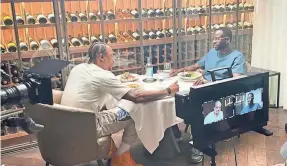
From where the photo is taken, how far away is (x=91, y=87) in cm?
243

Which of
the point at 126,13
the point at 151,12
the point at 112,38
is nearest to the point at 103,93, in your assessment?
the point at 112,38

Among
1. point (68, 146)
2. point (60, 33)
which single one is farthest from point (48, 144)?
point (60, 33)

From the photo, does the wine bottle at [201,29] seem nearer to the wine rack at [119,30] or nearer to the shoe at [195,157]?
the wine rack at [119,30]

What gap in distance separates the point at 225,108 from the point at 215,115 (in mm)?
78

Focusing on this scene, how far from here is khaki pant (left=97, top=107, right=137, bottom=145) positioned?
98.0 inches

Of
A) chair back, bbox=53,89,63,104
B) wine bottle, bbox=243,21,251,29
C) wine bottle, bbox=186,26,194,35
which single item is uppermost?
wine bottle, bbox=243,21,251,29

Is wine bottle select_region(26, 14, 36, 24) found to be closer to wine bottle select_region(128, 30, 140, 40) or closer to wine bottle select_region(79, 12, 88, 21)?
wine bottle select_region(79, 12, 88, 21)

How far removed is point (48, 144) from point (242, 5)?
3149mm

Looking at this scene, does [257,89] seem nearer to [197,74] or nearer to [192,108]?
[192,108]

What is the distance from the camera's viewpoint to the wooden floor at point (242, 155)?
Answer: 2.81 m

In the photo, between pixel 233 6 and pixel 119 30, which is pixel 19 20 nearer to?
pixel 119 30

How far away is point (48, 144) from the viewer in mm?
2301

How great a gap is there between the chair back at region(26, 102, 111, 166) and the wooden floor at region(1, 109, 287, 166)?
1.93 ft

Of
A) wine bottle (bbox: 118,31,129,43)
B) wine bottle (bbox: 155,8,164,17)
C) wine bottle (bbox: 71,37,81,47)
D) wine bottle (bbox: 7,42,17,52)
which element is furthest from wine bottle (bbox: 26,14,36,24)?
wine bottle (bbox: 155,8,164,17)
